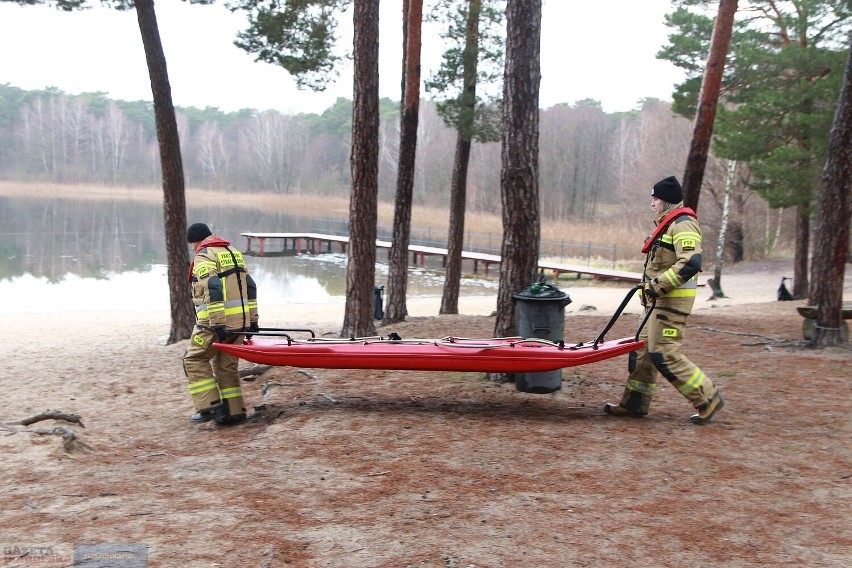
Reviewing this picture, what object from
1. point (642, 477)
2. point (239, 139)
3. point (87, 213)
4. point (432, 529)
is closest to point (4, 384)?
point (432, 529)

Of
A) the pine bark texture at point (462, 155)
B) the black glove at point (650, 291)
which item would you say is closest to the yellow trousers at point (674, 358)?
the black glove at point (650, 291)

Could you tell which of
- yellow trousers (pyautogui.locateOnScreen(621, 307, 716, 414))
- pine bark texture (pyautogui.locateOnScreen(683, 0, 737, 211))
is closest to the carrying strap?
yellow trousers (pyautogui.locateOnScreen(621, 307, 716, 414))

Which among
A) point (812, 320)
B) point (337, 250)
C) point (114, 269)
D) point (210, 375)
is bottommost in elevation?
point (114, 269)

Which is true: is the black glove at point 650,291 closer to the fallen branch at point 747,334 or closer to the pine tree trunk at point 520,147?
the pine tree trunk at point 520,147

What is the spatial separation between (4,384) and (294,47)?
8582 mm

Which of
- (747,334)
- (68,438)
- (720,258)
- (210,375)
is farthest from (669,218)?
(720,258)

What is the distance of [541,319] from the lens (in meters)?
6.46

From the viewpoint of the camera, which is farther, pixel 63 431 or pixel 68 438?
pixel 63 431

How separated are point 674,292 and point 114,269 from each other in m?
30.7

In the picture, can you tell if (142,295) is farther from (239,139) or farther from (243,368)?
(239,139)

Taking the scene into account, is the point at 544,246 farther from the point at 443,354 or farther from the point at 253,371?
the point at 443,354

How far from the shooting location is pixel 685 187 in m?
12.7

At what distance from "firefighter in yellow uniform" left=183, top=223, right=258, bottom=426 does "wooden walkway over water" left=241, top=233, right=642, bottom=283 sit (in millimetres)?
23836

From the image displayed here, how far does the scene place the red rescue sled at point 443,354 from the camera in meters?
5.80
